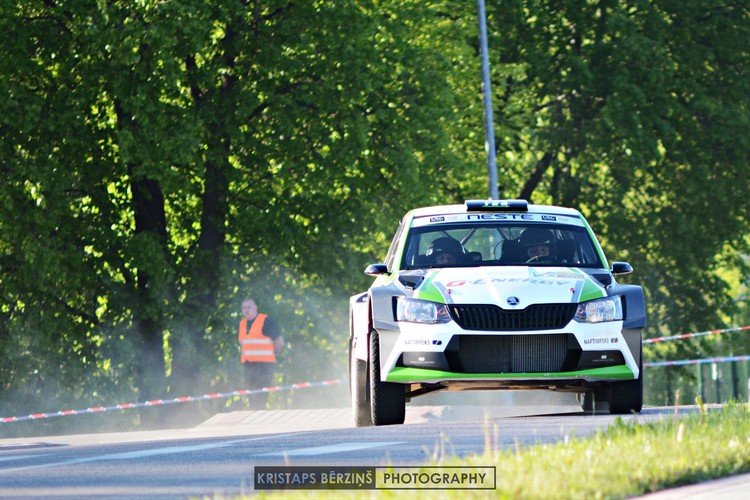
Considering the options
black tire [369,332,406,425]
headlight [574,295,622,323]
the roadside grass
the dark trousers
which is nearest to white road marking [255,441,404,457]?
the roadside grass

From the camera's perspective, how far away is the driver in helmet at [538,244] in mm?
15445

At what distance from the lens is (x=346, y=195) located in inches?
1318

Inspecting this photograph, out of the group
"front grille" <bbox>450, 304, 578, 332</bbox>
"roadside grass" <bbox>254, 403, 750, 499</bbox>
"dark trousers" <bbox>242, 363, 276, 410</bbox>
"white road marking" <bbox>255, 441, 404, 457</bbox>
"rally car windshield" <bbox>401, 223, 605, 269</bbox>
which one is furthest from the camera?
"dark trousers" <bbox>242, 363, 276, 410</bbox>

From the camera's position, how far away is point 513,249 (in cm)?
1550

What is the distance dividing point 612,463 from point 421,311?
4.86 meters

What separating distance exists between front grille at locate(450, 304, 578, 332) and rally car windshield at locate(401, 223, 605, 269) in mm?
1110

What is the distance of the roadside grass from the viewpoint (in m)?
8.41

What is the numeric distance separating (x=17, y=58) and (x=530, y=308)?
1769 centimetres

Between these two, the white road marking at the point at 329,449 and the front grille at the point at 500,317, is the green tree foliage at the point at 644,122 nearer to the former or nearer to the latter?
the front grille at the point at 500,317

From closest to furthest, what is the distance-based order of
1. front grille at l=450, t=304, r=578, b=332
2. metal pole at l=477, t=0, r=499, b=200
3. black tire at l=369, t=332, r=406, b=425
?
front grille at l=450, t=304, r=578, b=332 → black tire at l=369, t=332, r=406, b=425 → metal pole at l=477, t=0, r=499, b=200

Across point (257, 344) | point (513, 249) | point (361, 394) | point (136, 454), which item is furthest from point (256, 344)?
point (136, 454)

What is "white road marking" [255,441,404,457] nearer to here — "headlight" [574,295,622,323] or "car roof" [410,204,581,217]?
"headlight" [574,295,622,323]

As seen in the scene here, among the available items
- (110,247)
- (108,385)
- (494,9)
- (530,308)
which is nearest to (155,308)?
(110,247)

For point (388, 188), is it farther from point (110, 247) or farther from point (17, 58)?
point (17, 58)
